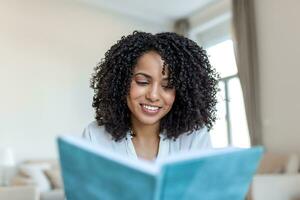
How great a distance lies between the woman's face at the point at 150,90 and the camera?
3.63 ft

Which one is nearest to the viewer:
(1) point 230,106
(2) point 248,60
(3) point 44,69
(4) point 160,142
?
(4) point 160,142

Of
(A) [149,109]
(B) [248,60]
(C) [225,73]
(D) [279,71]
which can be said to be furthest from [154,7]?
(A) [149,109]

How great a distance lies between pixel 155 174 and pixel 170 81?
1.89 feet

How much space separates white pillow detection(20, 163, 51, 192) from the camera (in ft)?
12.8

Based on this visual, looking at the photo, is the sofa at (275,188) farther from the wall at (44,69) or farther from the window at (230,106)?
the wall at (44,69)

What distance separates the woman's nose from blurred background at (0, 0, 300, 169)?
9.80 ft

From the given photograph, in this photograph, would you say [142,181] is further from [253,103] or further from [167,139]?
[253,103]

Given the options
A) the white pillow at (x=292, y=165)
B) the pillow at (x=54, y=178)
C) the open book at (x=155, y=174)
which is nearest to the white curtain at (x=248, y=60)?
the white pillow at (x=292, y=165)

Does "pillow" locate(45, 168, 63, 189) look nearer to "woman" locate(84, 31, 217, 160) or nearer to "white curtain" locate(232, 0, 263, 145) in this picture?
"white curtain" locate(232, 0, 263, 145)

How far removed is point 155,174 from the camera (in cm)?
57

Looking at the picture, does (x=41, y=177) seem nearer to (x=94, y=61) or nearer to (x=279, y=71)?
(x=94, y=61)

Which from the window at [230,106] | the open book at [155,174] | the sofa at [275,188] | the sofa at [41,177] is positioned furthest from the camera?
the window at [230,106]

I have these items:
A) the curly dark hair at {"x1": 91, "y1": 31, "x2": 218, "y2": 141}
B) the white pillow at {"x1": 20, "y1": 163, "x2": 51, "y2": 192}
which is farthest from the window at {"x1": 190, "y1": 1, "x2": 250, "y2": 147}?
the curly dark hair at {"x1": 91, "y1": 31, "x2": 218, "y2": 141}

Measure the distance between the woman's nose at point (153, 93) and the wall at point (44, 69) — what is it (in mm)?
3554
